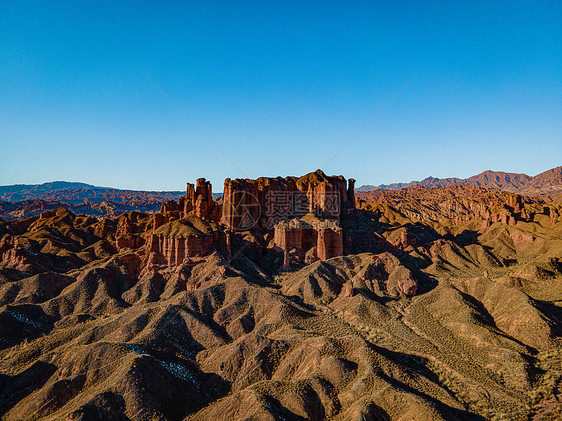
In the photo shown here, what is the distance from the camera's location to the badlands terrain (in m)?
38.8

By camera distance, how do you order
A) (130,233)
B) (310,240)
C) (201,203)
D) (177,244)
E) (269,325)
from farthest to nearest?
1. (130,233)
2. (201,203)
3. (310,240)
4. (177,244)
5. (269,325)

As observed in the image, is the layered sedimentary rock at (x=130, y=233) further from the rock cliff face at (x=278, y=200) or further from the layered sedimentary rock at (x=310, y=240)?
the layered sedimentary rock at (x=310, y=240)

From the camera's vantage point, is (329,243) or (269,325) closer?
(269,325)

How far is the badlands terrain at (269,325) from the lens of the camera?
3875 cm

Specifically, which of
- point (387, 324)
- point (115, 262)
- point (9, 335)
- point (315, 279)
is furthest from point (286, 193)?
point (9, 335)

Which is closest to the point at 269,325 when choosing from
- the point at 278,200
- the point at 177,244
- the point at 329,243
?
the point at 177,244

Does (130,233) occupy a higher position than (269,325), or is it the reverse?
(130,233)

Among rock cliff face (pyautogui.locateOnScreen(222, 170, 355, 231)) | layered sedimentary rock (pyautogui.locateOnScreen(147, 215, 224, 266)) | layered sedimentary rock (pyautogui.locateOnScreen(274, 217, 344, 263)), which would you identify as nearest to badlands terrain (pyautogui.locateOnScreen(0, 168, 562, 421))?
layered sedimentary rock (pyautogui.locateOnScreen(147, 215, 224, 266))

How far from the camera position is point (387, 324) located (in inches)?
2398

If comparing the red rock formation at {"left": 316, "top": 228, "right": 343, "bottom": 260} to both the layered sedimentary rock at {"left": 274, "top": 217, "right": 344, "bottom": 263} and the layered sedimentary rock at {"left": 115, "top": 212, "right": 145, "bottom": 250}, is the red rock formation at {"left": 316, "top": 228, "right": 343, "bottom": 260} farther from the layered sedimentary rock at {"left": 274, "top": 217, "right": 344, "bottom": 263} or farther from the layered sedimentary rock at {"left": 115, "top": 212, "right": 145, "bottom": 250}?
the layered sedimentary rock at {"left": 115, "top": 212, "right": 145, "bottom": 250}

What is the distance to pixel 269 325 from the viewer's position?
57719 mm

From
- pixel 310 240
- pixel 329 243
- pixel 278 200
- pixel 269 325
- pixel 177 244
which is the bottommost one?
pixel 269 325

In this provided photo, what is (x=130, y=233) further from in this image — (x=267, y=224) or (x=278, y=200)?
(x=278, y=200)

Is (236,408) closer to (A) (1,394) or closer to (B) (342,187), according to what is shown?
(A) (1,394)
